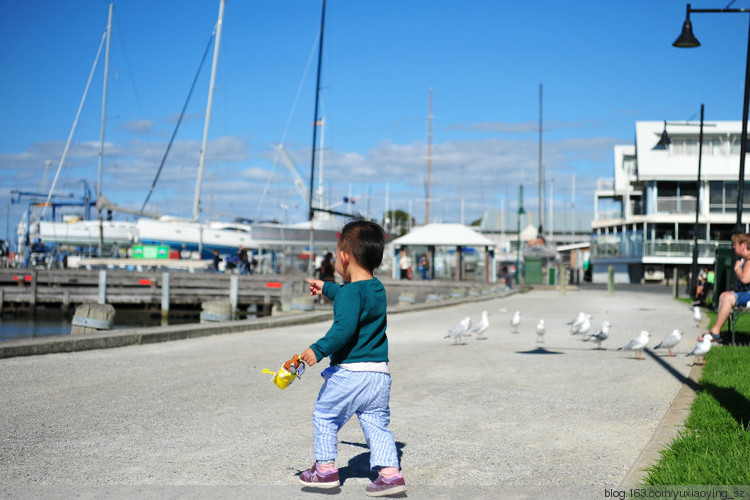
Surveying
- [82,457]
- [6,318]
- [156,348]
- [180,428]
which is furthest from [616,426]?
[6,318]

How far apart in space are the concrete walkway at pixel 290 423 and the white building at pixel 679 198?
46158mm

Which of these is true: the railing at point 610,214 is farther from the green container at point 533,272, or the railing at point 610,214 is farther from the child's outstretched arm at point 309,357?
the child's outstretched arm at point 309,357

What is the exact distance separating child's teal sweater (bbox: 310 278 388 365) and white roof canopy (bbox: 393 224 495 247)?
4195cm

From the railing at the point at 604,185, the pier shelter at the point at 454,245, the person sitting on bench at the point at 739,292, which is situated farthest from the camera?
the railing at the point at 604,185

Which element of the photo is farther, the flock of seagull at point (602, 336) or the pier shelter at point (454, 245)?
the pier shelter at point (454, 245)

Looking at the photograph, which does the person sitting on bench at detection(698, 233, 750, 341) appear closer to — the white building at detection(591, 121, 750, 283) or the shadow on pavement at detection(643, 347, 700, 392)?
the shadow on pavement at detection(643, 347, 700, 392)

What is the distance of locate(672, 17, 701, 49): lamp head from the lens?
1537cm

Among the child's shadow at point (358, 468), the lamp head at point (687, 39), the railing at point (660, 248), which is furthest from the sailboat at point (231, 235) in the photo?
the child's shadow at point (358, 468)

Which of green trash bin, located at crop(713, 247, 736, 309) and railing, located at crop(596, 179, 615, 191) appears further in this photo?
railing, located at crop(596, 179, 615, 191)

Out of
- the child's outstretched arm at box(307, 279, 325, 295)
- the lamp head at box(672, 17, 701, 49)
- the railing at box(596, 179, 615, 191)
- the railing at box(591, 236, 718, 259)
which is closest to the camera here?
the child's outstretched arm at box(307, 279, 325, 295)

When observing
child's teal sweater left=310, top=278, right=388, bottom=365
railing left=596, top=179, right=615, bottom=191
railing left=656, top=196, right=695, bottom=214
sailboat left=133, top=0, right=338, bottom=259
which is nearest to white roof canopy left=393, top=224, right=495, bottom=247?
sailboat left=133, top=0, right=338, bottom=259

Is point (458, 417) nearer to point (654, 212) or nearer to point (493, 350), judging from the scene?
point (493, 350)

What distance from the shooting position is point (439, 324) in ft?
62.4

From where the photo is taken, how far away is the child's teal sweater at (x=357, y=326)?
14.5 ft
